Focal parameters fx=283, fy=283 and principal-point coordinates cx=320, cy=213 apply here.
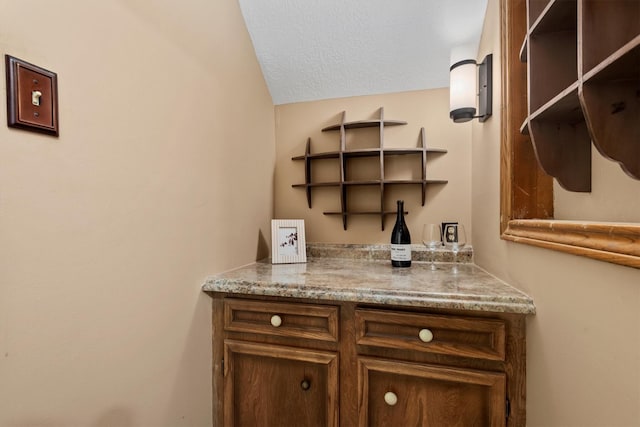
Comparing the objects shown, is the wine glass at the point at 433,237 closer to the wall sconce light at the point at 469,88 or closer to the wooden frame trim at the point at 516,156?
the wooden frame trim at the point at 516,156

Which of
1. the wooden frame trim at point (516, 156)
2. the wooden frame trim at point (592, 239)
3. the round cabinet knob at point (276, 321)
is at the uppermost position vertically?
the wooden frame trim at point (516, 156)

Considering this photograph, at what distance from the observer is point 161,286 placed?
940 mm

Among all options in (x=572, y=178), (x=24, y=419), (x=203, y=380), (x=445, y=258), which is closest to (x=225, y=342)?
(x=203, y=380)

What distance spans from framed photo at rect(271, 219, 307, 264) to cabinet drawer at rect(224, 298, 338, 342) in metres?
0.40

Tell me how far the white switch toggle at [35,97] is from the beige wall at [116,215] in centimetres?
5

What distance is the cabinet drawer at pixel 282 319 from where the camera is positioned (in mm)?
1028

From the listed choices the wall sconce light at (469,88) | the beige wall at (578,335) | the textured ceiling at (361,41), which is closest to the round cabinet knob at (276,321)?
the beige wall at (578,335)

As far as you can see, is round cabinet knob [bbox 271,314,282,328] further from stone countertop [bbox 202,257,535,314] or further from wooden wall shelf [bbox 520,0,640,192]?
wooden wall shelf [bbox 520,0,640,192]

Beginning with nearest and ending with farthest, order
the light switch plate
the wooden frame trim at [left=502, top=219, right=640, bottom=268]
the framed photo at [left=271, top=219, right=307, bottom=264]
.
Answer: the wooden frame trim at [left=502, top=219, right=640, bottom=268] → the light switch plate → the framed photo at [left=271, top=219, right=307, bottom=264]

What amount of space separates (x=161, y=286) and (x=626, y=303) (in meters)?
1.13

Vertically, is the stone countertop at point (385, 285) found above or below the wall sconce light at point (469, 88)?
below

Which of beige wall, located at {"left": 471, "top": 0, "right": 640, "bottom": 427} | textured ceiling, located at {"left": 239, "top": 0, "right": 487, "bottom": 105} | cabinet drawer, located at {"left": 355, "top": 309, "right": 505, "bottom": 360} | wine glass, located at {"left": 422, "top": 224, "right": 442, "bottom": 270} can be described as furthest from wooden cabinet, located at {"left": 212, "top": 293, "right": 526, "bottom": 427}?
textured ceiling, located at {"left": 239, "top": 0, "right": 487, "bottom": 105}

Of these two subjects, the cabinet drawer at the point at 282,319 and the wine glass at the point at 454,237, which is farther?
the wine glass at the point at 454,237

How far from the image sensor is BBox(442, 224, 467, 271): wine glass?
134 centimetres
